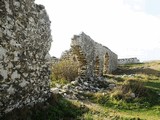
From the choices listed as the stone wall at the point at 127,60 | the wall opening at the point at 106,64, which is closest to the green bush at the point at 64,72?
the wall opening at the point at 106,64

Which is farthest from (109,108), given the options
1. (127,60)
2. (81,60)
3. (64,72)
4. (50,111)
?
(127,60)

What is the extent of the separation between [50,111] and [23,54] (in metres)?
1.88

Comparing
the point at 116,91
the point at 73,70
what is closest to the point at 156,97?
the point at 116,91

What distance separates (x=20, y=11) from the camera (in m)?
9.13

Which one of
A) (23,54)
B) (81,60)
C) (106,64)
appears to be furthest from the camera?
(106,64)

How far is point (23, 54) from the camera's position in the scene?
9305 millimetres

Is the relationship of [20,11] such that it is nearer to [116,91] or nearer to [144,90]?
[116,91]

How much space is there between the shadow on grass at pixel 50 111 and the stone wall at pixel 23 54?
190 mm

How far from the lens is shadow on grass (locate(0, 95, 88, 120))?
28.0 ft

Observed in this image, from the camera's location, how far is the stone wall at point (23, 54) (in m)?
8.30

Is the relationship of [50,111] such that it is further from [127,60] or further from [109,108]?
[127,60]

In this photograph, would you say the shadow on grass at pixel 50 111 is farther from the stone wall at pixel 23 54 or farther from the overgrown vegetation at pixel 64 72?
the overgrown vegetation at pixel 64 72

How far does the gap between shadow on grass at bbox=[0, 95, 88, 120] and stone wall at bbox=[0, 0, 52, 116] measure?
190 mm

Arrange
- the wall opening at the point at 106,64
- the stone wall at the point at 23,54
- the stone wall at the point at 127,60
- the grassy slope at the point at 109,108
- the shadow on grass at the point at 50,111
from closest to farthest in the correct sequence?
the stone wall at the point at 23,54 < the shadow on grass at the point at 50,111 < the grassy slope at the point at 109,108 < the wall opening at the point at 106,64 < the stone wall at the point at 127,60
